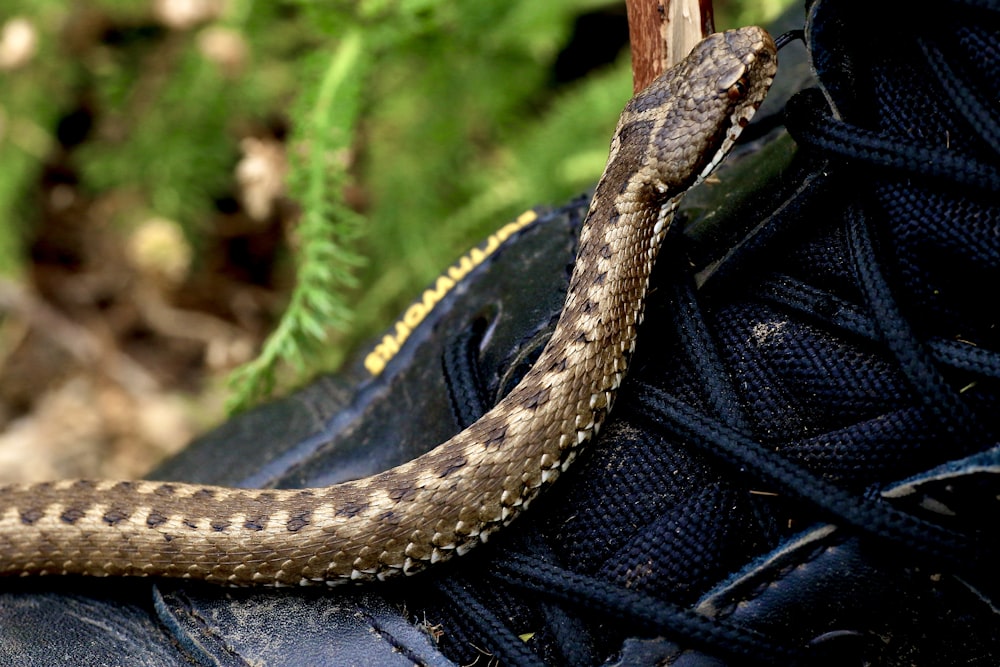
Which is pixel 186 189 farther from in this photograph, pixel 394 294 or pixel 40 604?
pixel 40 604

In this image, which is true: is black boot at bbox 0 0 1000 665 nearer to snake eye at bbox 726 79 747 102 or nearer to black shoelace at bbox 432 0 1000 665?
black shoelace at bbox 432 0 1000 665

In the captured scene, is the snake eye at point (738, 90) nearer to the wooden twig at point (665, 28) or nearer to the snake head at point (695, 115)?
the snake head at point (695, 115)

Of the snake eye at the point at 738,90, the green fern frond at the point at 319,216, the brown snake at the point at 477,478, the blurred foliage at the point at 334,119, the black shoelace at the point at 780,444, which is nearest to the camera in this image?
the black shoelace at the point at 780,444

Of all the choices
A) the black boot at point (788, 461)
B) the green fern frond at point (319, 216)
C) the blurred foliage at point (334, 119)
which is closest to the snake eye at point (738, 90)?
the black boot at point (788, 461)

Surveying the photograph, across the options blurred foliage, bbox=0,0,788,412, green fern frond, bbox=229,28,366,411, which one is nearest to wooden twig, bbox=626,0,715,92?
blurred foliage, bbox=0,0,788,412

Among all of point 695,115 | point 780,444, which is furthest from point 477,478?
point 695,115

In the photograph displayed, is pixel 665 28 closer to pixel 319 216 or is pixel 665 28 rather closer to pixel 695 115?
pixel 695 115

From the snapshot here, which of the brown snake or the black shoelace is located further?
the brown snake
